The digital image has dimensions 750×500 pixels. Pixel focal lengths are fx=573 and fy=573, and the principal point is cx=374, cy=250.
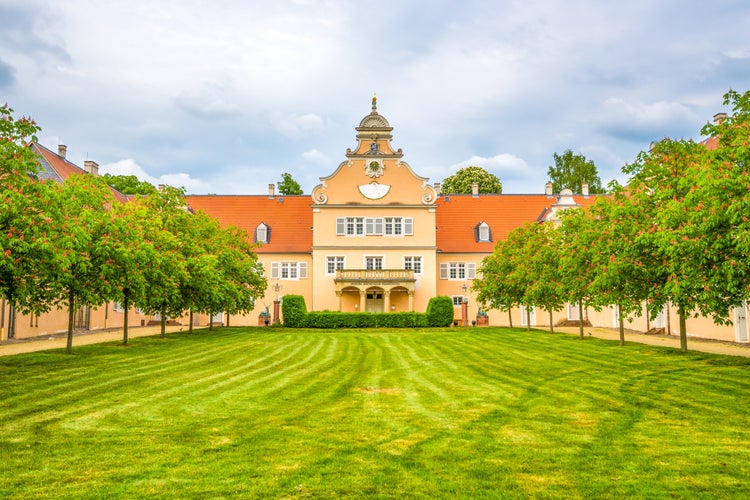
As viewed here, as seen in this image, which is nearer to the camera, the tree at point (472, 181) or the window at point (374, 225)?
the window at point (374, 225)

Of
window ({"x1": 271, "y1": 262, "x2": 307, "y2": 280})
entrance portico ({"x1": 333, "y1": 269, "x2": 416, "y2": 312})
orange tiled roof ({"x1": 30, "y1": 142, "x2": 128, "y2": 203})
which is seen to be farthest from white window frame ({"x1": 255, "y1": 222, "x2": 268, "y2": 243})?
orange tiled roof ({"x1": 30, "y1": 142, "x2": 128, "y2": 203})

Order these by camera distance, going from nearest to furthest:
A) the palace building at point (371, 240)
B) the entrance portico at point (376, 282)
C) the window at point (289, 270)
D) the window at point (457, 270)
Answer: the entrance portico at point (376, 282), the palace building at point (371, 240), the window at point (289, 270), the window at point (457, 270)

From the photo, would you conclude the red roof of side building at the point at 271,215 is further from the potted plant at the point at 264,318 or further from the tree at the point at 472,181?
the tree at the point at 472,181

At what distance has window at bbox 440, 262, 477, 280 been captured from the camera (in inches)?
1911

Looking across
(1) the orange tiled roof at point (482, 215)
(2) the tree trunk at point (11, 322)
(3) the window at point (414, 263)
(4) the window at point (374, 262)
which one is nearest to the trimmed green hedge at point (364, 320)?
(3) the window at point (414, 263)

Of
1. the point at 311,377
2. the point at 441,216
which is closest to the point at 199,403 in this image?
the point at 311,377

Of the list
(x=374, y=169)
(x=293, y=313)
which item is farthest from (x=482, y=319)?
(x=293, y=313)

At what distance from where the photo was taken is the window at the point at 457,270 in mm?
48531

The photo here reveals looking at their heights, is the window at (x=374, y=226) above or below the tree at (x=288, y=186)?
below

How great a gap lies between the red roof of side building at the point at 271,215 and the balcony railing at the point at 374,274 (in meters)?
5.56

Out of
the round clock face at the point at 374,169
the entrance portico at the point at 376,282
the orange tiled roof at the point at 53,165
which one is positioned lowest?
the entrance portico at the point at 376,282

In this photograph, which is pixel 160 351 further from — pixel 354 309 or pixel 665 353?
pixel 354 309

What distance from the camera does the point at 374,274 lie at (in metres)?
44.2

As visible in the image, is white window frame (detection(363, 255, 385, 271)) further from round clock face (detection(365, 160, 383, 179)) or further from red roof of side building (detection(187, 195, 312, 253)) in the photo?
round clock face (detection(365, 160, 383, 179))
